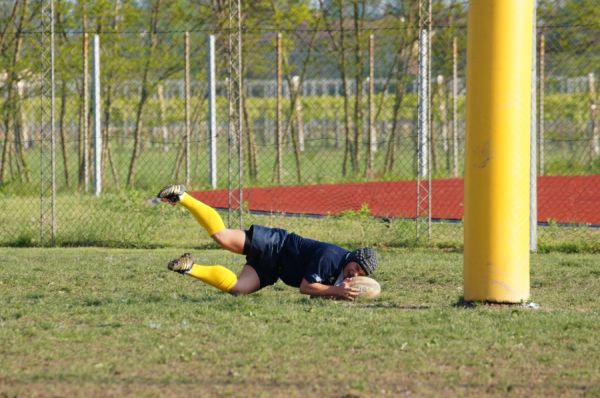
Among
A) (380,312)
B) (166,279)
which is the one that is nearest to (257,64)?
Answer: (166,279)

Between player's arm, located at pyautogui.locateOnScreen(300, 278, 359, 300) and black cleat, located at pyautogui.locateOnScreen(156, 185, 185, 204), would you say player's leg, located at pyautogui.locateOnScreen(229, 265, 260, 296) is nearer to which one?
player's arm, located at pyautogui.locateOnScreen(300, 278, 359, 300)

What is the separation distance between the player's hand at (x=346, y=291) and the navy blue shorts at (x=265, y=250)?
1.85 feet

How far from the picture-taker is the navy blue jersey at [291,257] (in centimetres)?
979

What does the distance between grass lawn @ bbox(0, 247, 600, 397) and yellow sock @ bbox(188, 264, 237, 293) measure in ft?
0.40

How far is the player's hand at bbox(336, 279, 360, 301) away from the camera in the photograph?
9656 millimetres

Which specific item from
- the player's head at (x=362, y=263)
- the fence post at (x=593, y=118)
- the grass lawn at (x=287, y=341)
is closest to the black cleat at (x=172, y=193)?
the grass lawn at (x=287, y=341)

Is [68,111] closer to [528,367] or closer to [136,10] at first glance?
[136,10]

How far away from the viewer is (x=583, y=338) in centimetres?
807

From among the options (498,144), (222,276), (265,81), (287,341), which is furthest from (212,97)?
(287,341)

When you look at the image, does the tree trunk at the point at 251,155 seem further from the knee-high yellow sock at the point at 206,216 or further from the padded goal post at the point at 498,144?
the padded goal post at the point at 498,144

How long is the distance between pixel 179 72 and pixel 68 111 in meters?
3.00

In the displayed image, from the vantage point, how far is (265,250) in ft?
32.4

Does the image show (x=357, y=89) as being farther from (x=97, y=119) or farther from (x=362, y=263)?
(x=362, y=263)

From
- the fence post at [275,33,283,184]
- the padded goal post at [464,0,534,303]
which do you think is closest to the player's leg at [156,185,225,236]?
the padded goal post at [464,0,534,303]
